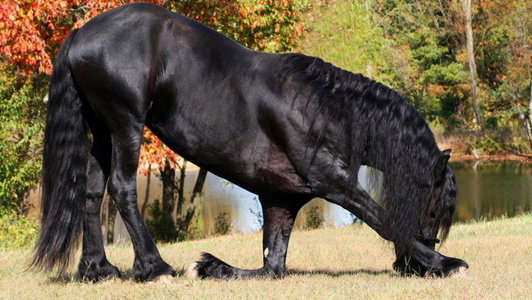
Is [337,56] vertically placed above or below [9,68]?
above

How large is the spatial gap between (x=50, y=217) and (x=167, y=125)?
44.8 inches

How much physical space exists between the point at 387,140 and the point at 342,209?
15.9 m

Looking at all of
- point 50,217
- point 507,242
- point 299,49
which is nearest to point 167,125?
point 50,217

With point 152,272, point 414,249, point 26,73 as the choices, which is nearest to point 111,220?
point 26,73

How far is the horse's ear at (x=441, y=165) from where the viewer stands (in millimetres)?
4797

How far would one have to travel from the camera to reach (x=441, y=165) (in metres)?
4.82

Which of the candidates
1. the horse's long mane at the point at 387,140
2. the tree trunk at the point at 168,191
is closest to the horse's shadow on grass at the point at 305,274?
the horse's long mane at the point at 387,140

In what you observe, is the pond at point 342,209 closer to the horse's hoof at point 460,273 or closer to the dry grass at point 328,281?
the dry grass at point 328,281

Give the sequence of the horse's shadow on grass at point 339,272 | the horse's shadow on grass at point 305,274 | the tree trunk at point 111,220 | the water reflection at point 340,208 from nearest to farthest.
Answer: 1. the horse's shadow on grass at point 305,274
2. the horse's shadow on grass at point 339,272
3. the tree trunk at point 111,220
4. the water reflection at point 340,208

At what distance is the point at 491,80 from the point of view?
42.5m

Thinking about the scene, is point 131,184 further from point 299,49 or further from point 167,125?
point 299,49

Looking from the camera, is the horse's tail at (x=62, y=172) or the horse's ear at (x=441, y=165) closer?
the horse's ear at (x=441, y=165)

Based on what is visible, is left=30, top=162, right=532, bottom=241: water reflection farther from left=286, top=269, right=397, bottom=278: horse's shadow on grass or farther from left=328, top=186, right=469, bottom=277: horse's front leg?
left=328, top=186, right=469, bottom=277: horse's front leg

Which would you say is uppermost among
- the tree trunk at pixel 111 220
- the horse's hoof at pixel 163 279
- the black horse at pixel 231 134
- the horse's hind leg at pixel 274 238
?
the black horse at pixel 231 134
